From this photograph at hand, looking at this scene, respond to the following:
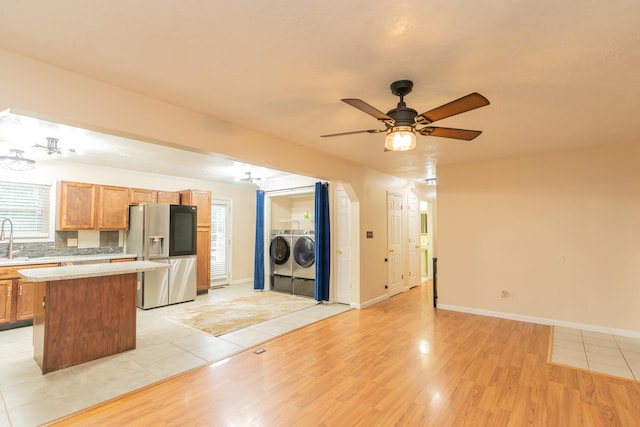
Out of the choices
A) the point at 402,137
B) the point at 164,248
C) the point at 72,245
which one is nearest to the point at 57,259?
the point at 72,245

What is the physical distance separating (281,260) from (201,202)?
2053 millimetres

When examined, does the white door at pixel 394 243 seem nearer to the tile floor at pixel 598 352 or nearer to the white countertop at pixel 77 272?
the tile floor at pixel 598 352

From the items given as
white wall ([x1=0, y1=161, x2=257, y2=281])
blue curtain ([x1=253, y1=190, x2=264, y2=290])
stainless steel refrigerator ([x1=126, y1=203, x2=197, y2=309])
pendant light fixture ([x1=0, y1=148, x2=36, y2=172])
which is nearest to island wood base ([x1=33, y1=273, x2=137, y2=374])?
stainless steel refrigerator ([x1=126, y1=203, x2=197, y2=309])

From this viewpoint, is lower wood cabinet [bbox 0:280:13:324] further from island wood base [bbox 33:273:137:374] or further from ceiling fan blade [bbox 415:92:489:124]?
ceiling fan blade [bbox 415:92:489:124]

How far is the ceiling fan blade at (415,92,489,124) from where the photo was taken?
1.91 m

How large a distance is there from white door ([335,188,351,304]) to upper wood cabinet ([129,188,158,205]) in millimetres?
3537

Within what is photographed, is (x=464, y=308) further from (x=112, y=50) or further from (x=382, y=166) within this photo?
(x=112, y=50)

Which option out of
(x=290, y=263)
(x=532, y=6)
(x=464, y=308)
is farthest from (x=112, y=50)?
(x=464, y=308)

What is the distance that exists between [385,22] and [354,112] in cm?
124

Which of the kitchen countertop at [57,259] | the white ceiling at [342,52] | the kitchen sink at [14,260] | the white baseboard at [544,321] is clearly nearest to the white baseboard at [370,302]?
the white baseboard at [544,321]

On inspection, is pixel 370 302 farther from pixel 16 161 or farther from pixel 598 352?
pixel 16 161

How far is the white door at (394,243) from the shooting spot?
6105mm

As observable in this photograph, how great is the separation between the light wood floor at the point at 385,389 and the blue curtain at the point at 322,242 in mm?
1705

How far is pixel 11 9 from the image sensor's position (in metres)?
1.59
